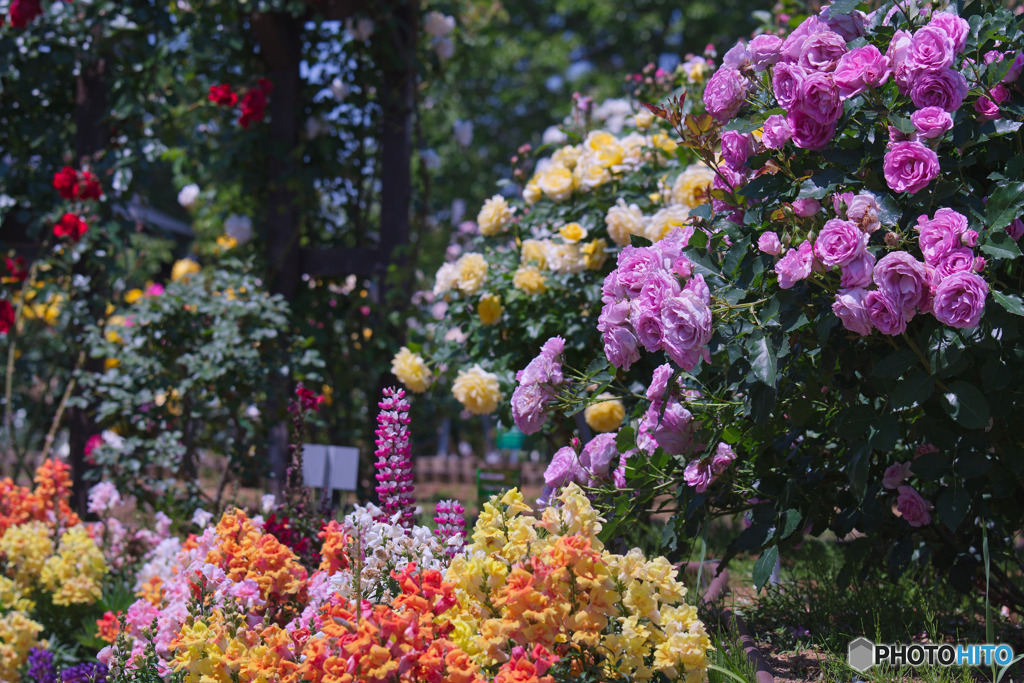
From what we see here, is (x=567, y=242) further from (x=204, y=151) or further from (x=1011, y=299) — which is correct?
(x=204, y=151)

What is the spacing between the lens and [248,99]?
3.73 metres

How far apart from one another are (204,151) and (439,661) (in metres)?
3.27

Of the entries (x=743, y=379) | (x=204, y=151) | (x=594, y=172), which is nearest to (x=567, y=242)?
(x=594, y=172)

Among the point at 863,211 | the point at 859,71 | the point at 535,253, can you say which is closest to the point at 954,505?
the point at 863,211

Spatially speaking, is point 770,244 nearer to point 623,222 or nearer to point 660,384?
point 660,384

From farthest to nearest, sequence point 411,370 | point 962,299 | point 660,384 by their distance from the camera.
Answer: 1. point 411,370
2. point 660,384
3. point 962,299

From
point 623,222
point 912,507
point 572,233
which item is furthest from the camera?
point 572,233

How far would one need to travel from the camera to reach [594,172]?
254cm

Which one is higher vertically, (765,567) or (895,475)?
(895,475)

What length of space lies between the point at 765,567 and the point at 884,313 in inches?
21.1

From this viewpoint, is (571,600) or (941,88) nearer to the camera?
(571,600)

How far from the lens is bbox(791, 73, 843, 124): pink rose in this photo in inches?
54.3

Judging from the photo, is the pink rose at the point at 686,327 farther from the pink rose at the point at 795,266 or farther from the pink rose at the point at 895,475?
the pink rose at the point at 895,475

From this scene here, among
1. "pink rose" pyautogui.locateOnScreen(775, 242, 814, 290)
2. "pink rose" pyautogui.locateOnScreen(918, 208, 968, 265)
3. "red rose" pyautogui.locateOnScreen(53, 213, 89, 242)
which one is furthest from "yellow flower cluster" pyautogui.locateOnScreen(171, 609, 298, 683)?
"red rose" pyautogui.locateOnScreen(53, 213, 89, 242)
